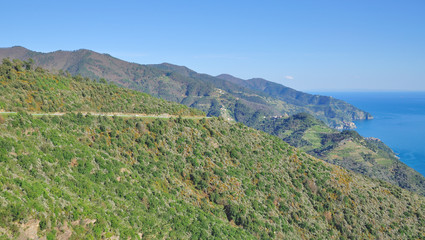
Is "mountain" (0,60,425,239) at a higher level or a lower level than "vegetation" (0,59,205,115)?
lower

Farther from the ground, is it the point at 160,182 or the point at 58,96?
the point at 58,96

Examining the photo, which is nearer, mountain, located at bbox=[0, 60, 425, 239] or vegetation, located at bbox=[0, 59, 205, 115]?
mountain, located at bbox=[0, 60, 425, 239]

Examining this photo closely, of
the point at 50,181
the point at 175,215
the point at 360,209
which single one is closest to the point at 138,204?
the point at 175,215

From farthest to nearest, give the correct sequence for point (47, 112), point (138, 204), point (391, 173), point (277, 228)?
point (391, 173), point (277, 228), point (47, 112), point (138, 204)

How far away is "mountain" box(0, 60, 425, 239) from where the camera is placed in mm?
18188

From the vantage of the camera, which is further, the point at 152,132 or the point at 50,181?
the point at 152,132

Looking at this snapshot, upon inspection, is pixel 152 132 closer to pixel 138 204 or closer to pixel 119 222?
pixel 138 204

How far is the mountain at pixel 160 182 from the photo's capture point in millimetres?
18188

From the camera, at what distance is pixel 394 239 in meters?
46.2

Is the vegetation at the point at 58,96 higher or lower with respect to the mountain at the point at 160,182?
higher

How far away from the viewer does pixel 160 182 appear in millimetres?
33344

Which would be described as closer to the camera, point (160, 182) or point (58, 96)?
point (160, 182)

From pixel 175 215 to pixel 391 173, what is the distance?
8870 inches

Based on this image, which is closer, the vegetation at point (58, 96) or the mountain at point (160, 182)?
the mountain at point (160, 182)
